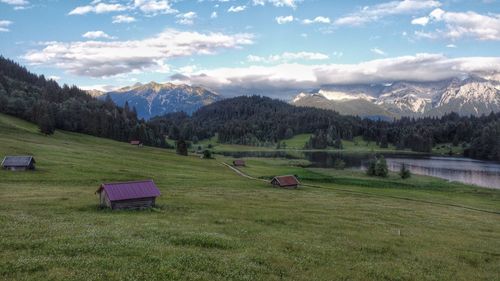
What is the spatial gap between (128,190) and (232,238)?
21.1 metres

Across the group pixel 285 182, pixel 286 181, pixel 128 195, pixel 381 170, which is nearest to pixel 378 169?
pixel 381 170

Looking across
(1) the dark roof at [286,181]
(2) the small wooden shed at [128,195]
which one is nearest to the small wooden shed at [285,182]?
(1) the dark roof at [286,181]

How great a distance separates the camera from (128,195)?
156ft

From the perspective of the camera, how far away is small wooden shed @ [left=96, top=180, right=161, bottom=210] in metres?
46.7

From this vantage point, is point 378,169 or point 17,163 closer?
point 17,163

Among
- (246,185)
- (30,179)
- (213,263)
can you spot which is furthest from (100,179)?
(213,263)

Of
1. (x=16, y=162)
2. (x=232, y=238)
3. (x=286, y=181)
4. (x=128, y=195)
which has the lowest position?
(x=286, y=181)

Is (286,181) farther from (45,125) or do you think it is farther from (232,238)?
(45,125)

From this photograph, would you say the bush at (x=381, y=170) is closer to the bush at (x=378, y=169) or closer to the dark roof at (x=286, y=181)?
the bush at (x=378, y=169)

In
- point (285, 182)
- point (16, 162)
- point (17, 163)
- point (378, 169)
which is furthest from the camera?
point (378, 169)

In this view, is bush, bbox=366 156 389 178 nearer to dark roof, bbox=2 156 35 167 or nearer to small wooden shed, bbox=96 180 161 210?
small wooden shed, bbox=96 180 161 210

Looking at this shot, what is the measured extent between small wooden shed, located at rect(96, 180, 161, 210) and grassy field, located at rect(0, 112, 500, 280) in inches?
67.8

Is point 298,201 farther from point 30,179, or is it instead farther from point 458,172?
point 458,172

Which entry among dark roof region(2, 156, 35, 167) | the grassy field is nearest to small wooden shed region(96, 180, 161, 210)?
the grassy field
